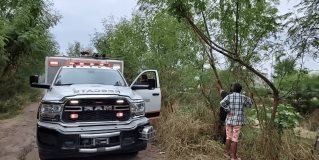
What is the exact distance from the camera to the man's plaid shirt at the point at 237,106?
26.7 ft

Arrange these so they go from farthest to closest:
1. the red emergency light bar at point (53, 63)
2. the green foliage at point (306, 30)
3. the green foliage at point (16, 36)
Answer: the green foliage at point (16, 36), the red emergency light bar at point (53, 63), the green foliage at point (306, 30)

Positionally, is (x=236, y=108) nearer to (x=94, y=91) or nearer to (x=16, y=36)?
(x=94, y=91)

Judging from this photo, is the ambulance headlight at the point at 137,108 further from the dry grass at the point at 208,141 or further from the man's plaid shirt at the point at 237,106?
the man's plaid shirt at the point at 237,106

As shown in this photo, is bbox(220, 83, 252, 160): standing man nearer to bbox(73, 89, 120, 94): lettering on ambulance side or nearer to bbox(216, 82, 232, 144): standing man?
bbox(216, 82, 232, 144): standing man

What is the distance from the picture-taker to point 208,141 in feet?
28.7

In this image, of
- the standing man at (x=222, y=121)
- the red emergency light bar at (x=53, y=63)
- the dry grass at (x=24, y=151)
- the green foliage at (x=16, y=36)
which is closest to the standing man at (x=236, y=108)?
the standing man at (x=222, y=121)

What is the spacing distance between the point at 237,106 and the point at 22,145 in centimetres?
534

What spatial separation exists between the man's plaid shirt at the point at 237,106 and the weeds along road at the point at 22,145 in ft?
5.77

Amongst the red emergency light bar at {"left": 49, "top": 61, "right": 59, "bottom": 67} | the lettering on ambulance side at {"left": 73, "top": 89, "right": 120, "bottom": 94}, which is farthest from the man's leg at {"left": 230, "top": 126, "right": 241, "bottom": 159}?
the red emergency light bar at {"left": 49, "top": 61, "right": 59, "bottom": 67}

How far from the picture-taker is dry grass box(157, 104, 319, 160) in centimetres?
729

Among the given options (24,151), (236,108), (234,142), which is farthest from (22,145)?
(236,108)

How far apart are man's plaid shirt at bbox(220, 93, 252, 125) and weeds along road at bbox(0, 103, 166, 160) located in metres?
1.76

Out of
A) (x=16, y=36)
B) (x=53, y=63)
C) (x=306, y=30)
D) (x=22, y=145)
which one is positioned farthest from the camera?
(x=16, y=36)

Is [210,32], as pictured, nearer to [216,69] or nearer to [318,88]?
[216,69]
